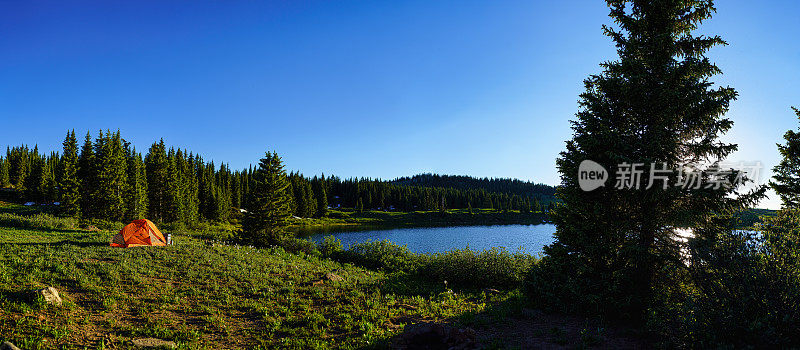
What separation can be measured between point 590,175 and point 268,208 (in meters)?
30.7

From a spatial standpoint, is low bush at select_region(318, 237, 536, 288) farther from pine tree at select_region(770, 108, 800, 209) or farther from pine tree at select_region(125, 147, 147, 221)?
pine tree at select_region(125, 147, 147, 221)

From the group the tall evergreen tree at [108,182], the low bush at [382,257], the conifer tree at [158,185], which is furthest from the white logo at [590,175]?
the conifer tree at [158,185]

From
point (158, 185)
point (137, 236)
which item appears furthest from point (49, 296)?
point (158, 185)

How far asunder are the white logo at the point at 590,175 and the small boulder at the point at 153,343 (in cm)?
1360

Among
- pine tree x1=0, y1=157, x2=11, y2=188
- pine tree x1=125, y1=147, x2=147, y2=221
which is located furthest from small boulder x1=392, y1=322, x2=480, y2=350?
pine tree x1=0, y1=157, x2=11, y2=188

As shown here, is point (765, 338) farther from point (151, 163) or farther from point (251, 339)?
point (151, 163)

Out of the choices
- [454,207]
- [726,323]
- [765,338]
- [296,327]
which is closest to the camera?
[765,338]

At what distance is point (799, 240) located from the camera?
26.2ft

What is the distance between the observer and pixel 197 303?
11969 millimetres

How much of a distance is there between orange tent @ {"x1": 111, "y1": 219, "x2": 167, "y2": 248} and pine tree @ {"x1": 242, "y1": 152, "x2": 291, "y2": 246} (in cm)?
997

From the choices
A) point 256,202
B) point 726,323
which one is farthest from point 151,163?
point 726,323

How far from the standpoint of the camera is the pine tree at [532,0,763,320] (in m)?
Result: 10.9

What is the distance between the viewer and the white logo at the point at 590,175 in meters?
11.7

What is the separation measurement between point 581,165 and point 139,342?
14.5 metres
